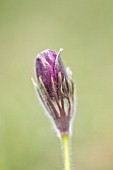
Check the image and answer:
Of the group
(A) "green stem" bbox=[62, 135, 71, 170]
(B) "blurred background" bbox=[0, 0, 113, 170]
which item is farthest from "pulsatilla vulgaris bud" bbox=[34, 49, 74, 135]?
(B) "blurred background" bbox=[0, 0, 113, 170]

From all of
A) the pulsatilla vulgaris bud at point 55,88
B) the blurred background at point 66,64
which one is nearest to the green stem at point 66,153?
the pulsatilla vulgaris bud at point 55,88

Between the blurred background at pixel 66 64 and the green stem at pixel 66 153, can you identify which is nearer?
the green stem at pixel 66 153

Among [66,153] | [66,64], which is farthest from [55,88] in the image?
[66,64]

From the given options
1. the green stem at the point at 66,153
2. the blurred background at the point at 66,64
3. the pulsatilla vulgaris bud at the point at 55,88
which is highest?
the blurred background at the point at 66,64

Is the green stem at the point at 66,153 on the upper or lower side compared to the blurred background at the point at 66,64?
lower

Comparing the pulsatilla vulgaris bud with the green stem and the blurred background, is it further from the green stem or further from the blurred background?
the blurred background

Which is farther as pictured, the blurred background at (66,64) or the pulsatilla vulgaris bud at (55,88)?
the blurred background at (66,64)

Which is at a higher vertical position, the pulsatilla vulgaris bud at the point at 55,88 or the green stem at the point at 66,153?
the pulsatilla vulgaris bud at the point at 55,88

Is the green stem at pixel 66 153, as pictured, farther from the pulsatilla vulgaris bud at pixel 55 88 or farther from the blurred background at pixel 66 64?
the blurred background at pixel 66 64

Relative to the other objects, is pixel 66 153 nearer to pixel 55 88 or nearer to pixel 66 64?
pixel 55 88
